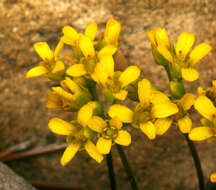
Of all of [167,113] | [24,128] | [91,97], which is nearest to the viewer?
[167,113]

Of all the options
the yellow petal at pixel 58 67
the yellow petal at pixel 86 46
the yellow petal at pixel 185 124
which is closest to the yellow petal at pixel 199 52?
the yellow petal at pixel 185 124

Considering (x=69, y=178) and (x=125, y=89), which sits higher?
(x=125, y=89)

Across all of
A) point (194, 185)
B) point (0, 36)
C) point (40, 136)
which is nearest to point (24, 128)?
point (40, 136)

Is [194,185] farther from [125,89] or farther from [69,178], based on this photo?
[125,89]

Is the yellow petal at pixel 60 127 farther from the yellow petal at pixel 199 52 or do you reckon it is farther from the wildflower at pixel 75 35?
the yellow petal at pixel 199 52

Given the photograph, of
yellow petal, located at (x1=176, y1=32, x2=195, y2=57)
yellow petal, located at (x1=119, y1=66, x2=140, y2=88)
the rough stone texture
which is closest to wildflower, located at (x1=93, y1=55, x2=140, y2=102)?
yellow petal, located at (x1=119, y1=66, x2=140, y2=88)

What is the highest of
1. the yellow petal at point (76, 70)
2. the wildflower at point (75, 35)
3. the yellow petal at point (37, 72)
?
the wildflower at point (75, 35)

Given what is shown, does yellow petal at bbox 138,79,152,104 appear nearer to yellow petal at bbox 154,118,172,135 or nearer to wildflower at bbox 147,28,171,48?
yellow petal at bbox 154,118,172,135
